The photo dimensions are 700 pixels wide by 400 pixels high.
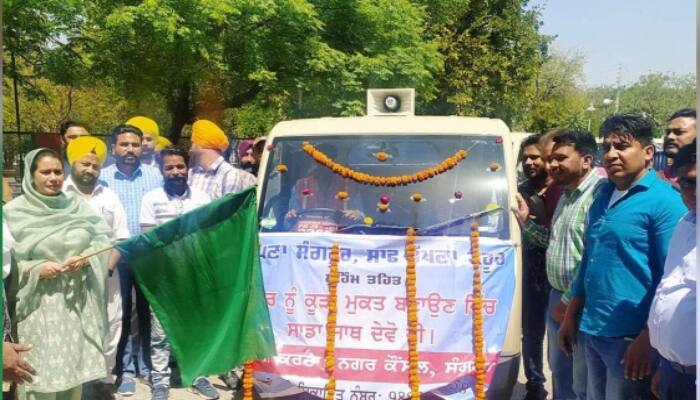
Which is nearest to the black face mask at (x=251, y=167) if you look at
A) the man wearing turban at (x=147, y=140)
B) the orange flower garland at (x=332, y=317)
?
the man wearing turban at (x=147, y=140)

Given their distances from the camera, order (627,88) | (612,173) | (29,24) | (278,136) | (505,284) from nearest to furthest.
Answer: (612,173) < (505,284) < (278,136) < (627,88) < (29,24)

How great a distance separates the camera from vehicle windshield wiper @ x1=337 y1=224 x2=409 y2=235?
13.6 ft

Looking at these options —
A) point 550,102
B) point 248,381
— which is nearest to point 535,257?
point 248,381

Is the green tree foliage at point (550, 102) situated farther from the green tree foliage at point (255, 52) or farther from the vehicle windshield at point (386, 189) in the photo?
the vehicle windshield at point (386, 189)

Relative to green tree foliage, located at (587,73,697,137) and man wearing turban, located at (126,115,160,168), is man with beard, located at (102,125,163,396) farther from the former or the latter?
green tree foliage, located at (587,73,697,137)

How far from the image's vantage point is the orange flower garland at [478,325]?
3740 mm

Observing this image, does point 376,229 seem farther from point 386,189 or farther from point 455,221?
point 455,221

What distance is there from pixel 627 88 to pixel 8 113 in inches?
439

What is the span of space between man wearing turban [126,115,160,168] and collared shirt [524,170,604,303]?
2.99m

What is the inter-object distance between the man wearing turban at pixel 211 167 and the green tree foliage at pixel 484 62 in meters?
9.48

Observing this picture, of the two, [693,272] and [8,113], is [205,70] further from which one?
[693,272]

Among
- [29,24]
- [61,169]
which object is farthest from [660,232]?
[29,24]

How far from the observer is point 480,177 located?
4.30 m

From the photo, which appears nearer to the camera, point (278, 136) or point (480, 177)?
point (480, 177)
